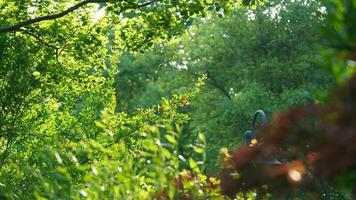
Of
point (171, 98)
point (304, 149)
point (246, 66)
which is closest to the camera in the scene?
point (304, 149)

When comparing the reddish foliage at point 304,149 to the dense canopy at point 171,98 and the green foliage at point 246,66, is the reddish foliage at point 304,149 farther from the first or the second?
the green foliage at point 246,66

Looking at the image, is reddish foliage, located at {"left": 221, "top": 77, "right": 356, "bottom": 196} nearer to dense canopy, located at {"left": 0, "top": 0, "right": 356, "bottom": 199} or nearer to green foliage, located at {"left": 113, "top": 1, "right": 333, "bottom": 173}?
dense canopy, located at {"left": 0, "top": 0, "right": 356, "bottom": 199}

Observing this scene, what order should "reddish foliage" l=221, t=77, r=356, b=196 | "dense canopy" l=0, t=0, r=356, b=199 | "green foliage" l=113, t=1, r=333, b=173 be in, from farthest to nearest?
"green foliage" l=113, t=1, r=333, b=173 → "dense canopy" l=0, t=0, r=356, b=199 → "reddish foliage" l=221, t=77, r=356, b=196

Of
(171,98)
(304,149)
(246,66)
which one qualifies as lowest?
(246,66)

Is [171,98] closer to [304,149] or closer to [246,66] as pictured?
[304,149]

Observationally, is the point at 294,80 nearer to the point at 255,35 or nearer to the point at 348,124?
the point at 255,35

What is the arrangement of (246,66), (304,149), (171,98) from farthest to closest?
(246,66) < (171,98) < (304,149)

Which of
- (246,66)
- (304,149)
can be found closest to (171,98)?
(304,149)

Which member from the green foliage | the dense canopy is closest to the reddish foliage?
the dense canopy

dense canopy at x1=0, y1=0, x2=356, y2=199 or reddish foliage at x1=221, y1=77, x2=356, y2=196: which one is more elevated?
reddish foliage at x1=221, y1=77, x2=356, y2=196

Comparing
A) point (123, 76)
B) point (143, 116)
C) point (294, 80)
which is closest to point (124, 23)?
point (143, 116)

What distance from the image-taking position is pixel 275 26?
31688mm

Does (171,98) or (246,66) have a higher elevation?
(171,98)

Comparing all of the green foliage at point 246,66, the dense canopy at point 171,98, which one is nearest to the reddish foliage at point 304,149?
the dense canopy at point 171,98
